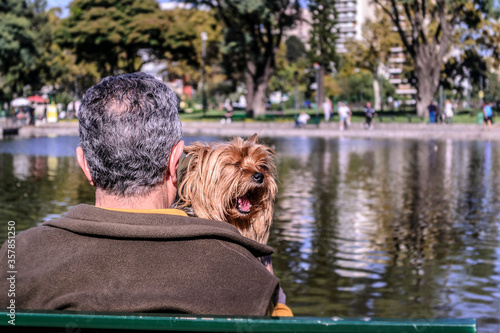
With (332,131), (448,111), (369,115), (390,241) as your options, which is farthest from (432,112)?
(390,241)

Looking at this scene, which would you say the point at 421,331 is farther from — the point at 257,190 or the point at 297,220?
the point at 297,220

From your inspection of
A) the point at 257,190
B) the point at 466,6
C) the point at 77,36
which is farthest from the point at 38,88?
the point at 257,190

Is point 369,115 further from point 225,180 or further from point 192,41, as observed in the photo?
point 225,180

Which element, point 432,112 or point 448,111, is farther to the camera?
point 432,112

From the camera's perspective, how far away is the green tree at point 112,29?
195 feet

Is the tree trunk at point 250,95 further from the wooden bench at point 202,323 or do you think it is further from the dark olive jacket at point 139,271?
the wooden bench at point 202,323

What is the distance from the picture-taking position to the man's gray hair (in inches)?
Result: 88.5

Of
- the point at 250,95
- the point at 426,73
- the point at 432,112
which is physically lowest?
the point at 432,112

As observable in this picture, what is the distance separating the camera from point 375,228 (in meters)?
10.7

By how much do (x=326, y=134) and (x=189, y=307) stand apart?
129ft

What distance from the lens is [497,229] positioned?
1058 cm

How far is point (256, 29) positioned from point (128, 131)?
5153 centimetres

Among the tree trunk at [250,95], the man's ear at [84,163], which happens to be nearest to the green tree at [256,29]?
the tree trunk at [250,95]

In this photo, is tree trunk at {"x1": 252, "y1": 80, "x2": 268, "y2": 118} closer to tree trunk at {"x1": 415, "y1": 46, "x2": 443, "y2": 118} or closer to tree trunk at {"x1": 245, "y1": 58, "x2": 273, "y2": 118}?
tree trunk at {"x1": 245, "y1": 58, "x2": 273, "y2": 118}
